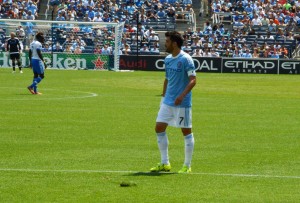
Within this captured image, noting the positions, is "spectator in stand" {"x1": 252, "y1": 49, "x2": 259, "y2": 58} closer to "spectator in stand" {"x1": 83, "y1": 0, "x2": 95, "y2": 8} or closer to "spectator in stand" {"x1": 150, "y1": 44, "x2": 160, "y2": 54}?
"spectator in stand" {"x1": 150, "y1": 44, "x2": 160, "y2": 54}

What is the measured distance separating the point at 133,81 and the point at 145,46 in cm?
1543

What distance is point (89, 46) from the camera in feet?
181

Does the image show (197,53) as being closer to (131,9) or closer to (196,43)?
(196,43)

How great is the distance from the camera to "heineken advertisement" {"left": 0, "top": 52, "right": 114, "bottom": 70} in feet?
179

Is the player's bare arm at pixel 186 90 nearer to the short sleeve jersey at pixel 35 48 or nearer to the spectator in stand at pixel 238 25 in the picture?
the short sleeve jersey at pixel 35 48

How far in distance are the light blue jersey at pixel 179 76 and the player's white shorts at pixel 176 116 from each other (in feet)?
0.28

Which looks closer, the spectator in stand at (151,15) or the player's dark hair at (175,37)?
the player's dark hair at (175,37)

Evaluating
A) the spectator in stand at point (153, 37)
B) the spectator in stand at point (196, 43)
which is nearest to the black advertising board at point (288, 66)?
the spectator in stand at point (196, 43)

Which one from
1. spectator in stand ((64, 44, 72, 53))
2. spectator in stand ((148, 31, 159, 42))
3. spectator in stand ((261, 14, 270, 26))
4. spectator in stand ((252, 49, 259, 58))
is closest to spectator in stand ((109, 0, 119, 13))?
spectator in stand ((148, 31, 159, 42))

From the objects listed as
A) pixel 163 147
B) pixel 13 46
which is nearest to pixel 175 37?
pixel 163 147

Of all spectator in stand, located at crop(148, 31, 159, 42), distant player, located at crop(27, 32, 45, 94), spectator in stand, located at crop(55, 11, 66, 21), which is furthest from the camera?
spectator in stand, located at crop(55, 11, 66, 21)

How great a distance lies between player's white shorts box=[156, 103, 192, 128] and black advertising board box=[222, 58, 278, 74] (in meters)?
40.3

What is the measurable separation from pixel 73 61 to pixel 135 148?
37768 mm

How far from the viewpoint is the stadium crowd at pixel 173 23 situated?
5600 centimetres
